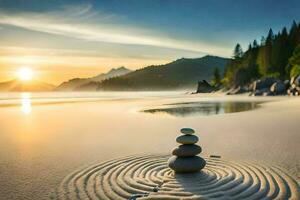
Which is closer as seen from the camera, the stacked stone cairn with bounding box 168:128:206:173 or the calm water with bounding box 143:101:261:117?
the stacked stone cairn with bounding box 168:128:206:173

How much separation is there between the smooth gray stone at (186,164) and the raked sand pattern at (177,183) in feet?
0.64

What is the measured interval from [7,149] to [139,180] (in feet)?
31.7

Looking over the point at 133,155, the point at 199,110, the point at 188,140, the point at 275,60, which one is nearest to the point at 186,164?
the point at 188,140

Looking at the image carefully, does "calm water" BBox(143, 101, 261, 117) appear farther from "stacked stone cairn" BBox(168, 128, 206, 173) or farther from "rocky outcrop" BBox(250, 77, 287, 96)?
"rocky outcrop" BBox(250, 77, 287, 96)

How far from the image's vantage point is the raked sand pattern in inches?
351

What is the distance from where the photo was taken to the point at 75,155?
1475 centimetres

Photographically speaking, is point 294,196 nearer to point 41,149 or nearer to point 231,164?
point 231,164

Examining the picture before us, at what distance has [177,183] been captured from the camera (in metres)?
9.83

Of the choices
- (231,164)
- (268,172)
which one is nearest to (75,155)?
(231,164)

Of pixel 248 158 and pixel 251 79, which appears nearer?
pixel 248 158

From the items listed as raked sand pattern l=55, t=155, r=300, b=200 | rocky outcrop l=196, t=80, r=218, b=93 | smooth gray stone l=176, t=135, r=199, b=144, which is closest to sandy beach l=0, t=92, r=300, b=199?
raked sand pattern l=55, t=155, r=300, b=200

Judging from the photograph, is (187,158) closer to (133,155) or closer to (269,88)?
(133,155)

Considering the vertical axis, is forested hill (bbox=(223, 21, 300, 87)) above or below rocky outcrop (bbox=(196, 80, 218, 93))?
above

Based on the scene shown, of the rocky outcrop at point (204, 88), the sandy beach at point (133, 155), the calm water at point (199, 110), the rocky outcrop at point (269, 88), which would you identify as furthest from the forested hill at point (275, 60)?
the sandy beach at point (133, 155)
